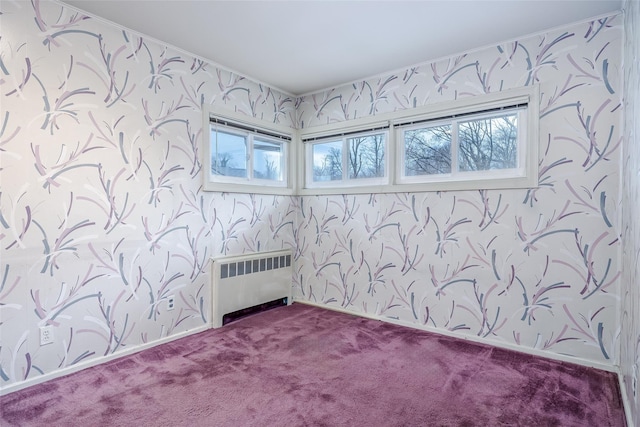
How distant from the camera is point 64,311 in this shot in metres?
2.27

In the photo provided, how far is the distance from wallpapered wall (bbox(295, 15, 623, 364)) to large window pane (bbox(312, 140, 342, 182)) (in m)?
0.44

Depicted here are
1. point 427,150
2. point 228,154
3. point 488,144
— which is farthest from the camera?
point 228,154

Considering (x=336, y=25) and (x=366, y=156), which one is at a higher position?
(x=336, y=25)

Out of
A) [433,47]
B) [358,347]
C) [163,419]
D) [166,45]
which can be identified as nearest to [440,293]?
[358,347]

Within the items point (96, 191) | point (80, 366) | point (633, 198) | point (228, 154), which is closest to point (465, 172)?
point (633, 198)

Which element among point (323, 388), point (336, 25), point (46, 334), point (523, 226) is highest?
point (336, 25)

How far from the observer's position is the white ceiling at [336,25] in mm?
2244

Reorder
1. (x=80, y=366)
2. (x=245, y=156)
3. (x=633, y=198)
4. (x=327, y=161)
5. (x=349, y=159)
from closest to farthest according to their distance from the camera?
(x=633, y=198) < (x=80, y=366) < (x=245, y=156) < (x=349, y=159) < (x=327, y=161)

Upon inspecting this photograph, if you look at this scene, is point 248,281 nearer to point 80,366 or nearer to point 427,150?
point 80,366

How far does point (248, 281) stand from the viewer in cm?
347

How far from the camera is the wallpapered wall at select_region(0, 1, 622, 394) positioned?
2135 mm

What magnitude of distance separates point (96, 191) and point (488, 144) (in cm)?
304

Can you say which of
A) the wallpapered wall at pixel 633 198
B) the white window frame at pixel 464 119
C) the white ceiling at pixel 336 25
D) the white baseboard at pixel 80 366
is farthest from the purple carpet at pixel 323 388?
the white ceiling at pixel 336 25

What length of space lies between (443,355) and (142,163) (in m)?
2.70
